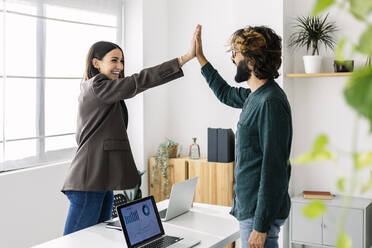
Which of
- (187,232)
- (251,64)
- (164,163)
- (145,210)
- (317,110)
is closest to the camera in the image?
(251,64)

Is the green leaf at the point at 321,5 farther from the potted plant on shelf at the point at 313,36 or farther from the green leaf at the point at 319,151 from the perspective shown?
the potted plant on shelf at the point at 313,36

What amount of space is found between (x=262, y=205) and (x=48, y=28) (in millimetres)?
2626

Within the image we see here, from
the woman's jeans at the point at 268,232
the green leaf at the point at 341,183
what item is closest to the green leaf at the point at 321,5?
the green leaf at the point at 341,183

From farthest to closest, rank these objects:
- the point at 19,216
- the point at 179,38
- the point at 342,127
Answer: the point at 179,38
the point at 342,127
the point at 19,216

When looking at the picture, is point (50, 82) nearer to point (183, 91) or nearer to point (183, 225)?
point (183, 91)

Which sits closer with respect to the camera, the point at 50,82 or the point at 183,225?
the point at 183,225

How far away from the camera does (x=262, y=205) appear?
1770 mm

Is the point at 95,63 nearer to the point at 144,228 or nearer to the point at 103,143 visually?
the point at 103,143

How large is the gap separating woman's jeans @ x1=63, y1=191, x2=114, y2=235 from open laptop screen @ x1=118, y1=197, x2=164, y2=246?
18.3 inches

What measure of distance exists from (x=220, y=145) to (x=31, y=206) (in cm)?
171

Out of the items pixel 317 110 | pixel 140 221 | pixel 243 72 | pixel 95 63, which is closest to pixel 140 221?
pixel 140 221

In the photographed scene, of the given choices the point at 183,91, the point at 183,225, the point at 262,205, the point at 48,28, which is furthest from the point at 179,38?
the point at 262,205

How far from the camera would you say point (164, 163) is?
4.36m

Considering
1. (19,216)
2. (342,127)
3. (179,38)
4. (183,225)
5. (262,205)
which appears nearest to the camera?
(262,205)
